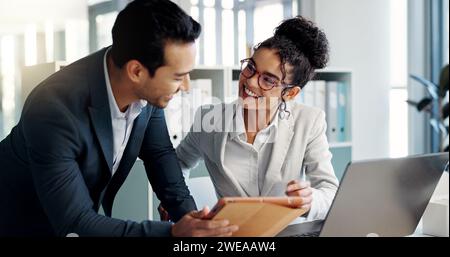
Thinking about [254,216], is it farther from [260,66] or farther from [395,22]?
[395,22]

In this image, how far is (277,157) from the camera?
150 centimetres

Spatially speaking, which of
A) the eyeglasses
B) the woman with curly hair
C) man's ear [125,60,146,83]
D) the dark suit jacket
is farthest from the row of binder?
man's ear [125,60,146,83]

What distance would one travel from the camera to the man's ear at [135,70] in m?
1.06

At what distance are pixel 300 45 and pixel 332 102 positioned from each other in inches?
54.3

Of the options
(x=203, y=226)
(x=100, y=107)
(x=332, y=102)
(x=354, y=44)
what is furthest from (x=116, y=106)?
(x=354, y=44)

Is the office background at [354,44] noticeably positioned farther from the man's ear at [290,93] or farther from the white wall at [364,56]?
the man's ear at [290,93]

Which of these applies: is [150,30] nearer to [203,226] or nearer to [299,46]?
[203,226]

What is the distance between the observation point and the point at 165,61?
1.05 m

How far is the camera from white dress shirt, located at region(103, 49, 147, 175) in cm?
112

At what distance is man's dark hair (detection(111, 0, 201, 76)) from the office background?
51.9 inches

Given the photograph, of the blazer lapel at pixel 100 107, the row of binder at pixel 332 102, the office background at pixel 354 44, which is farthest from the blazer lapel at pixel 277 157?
the row of binder at pixel 332 102

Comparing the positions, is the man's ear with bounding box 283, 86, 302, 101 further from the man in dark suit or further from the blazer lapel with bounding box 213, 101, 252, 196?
the man in dark suit

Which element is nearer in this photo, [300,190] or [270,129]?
[300,190]
